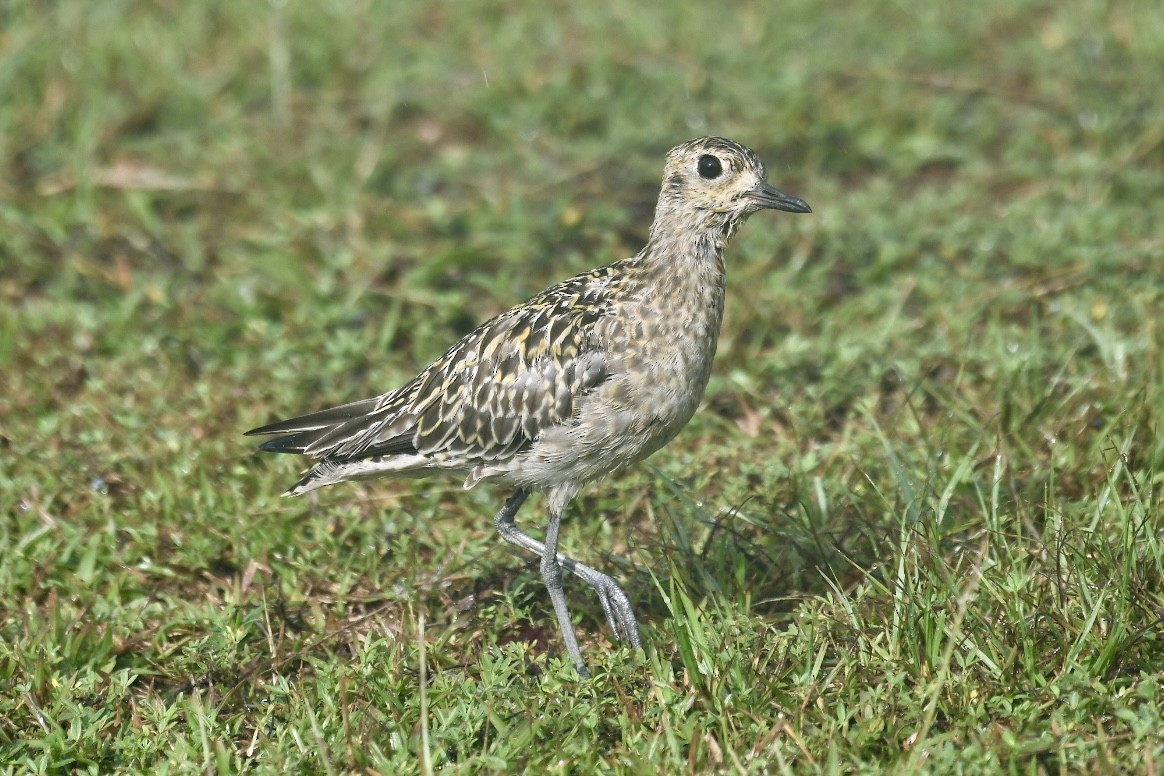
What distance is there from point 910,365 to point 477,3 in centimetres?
533

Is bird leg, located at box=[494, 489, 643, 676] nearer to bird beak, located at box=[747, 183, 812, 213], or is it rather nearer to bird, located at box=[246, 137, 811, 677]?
bird, located at box=[246, 137, 811, 677]

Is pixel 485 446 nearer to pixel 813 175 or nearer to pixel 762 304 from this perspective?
pixel 762 304

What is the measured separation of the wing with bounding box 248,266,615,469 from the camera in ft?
19.6

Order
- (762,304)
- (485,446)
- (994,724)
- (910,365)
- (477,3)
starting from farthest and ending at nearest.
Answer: (477,3), (762,304), (910,365), (485,446), (994,724)

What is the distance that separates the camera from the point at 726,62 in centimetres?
1070

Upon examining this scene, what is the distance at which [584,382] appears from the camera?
5.89 metres

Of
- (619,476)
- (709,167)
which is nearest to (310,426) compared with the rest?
(619,476)

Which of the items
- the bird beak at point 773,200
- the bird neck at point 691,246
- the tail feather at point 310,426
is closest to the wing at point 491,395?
the tail feather at point 310,426

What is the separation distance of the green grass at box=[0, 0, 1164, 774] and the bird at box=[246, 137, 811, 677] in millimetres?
440

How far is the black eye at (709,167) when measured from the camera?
20.0ft

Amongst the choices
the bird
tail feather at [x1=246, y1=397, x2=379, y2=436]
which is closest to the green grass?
the bird

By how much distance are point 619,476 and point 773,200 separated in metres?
1.75

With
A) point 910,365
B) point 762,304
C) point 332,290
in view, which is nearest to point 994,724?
point 910,365

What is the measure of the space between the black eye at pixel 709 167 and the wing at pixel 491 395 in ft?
1.88
